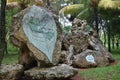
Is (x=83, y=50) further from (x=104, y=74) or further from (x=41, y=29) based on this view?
(x=41, y=29)

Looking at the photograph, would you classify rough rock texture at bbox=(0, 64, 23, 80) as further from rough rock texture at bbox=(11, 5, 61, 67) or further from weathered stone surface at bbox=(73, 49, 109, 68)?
weathered stone surface at bbox=(73, 49, 109, 68)

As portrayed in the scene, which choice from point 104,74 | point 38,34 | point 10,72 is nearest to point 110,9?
point 104,74

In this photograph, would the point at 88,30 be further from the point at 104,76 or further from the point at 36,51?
the point at 36,51

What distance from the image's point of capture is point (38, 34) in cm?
1020

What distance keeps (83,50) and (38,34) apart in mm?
5236

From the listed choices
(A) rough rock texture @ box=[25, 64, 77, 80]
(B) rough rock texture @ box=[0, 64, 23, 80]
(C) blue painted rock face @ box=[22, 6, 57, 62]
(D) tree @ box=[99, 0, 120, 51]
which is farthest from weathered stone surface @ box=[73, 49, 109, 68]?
(D) tree @ box=[99, 0, 120, 51]

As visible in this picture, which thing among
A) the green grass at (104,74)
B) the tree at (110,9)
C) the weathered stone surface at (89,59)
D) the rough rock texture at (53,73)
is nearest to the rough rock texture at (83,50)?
the weathered stone surface at (89,59)

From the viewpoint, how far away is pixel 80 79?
35.1 feet

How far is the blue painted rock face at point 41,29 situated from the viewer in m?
10.1

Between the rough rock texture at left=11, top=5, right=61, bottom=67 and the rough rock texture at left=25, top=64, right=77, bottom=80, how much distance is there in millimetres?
292

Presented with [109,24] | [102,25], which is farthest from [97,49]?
[102,25]

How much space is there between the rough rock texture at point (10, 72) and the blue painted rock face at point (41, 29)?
99 centimetres

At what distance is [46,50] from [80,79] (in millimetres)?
1670

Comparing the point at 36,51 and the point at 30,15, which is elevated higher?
the point at 30,15
